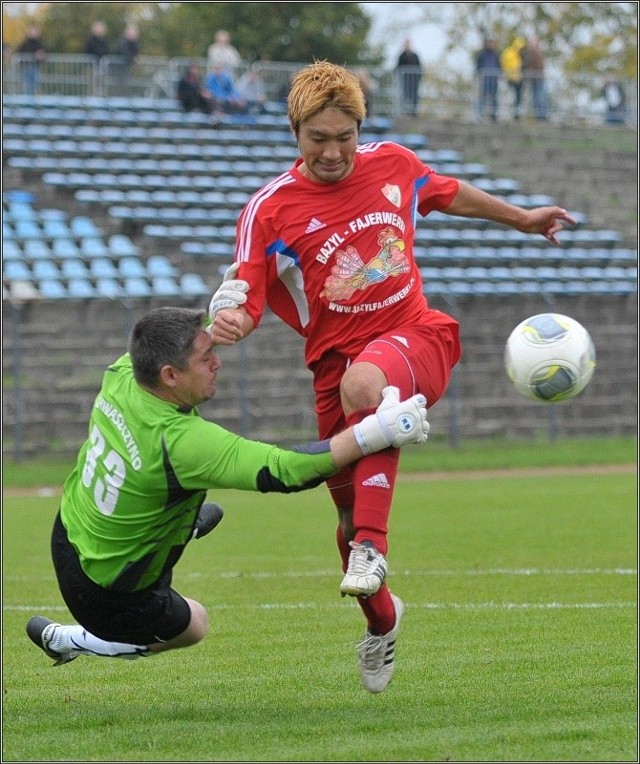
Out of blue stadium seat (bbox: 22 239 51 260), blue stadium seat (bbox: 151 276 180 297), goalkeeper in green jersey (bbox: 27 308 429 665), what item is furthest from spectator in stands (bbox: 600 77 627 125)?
goalkeeper in green jersey (bbox: 27 308 429 665)

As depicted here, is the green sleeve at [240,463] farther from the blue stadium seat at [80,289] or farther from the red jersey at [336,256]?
the blue stadium seat at [80,289]

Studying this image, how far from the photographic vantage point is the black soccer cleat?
6090mm

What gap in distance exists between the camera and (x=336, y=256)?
6062 millimetres

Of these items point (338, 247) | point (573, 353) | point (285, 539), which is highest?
point (338, 247)

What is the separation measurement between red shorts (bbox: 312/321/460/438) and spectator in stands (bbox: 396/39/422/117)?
25.7 metres

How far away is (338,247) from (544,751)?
2.44 meters

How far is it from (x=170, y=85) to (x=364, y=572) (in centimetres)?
2532

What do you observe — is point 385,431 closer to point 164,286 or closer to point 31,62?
point 164,286

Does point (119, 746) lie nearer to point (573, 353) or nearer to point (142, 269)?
point (573, 353)

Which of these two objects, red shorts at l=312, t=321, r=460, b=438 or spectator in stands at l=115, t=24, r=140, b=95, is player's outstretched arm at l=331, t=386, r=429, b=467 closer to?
red shorts at l=312, t=321, r=460, b=438

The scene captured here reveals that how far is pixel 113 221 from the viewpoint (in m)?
24.7

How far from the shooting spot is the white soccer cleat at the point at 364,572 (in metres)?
5.36

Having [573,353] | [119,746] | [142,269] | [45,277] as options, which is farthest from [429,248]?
[119,746]

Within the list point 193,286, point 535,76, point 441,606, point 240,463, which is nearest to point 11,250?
point 193,286
